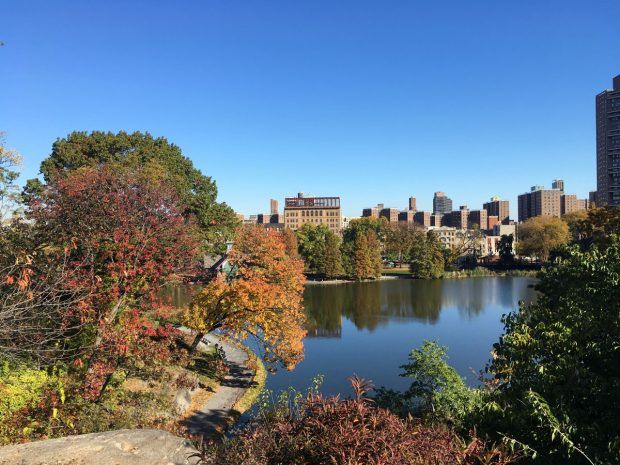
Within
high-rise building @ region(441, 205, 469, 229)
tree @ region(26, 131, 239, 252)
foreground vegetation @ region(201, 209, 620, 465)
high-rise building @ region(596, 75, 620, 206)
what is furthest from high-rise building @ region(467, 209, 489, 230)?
foreground vegetation @ region(201, 209, 620, 465)

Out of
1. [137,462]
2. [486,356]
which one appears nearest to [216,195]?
[486,356]

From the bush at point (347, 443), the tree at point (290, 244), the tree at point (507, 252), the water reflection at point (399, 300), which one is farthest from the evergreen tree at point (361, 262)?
the bush at point (347, 443)

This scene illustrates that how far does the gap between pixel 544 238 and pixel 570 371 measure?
234 ft

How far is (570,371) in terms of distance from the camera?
20.3 feet

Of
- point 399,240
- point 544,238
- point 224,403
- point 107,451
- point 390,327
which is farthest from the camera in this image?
point 399,240

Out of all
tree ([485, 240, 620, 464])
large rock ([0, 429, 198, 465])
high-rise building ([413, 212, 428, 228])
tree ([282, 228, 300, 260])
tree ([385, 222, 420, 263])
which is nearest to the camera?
large rock ([0, 429, 198, 465])

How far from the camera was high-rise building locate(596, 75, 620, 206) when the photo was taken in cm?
5347

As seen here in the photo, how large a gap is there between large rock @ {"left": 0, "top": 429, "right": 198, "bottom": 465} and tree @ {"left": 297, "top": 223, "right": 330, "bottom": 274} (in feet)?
172

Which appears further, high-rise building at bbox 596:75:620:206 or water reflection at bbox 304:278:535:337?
high-rise building at bbox 596:75:620:206

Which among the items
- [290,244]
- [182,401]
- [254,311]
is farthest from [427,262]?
[182,401]

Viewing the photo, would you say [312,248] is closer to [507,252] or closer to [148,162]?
[507,252]

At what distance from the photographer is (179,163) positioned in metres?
28.8

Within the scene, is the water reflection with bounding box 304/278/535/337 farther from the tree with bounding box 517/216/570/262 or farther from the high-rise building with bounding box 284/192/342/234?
the high-rise building with bounding box 284/192/342/234

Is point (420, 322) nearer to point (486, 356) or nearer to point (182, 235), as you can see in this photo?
point (486, 356)
